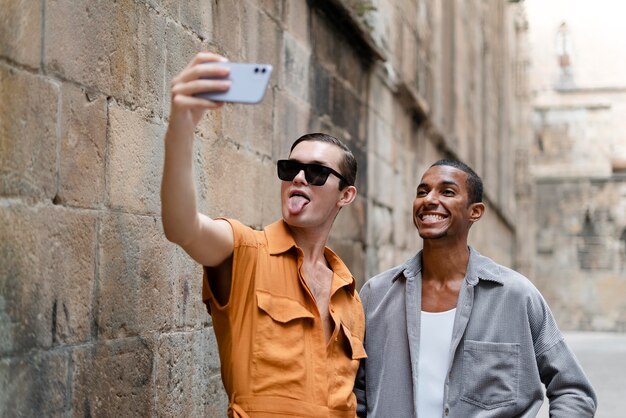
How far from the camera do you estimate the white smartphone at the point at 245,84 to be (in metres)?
2.12

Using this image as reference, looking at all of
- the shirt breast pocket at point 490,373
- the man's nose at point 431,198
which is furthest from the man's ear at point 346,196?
the shirt breast pocket at point 490,373

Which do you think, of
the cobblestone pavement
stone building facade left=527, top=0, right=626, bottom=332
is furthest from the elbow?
stone building facade left=527, top=0, right=626, bottom=332

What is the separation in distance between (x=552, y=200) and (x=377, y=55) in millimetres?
30076

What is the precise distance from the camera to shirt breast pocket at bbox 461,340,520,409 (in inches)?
112

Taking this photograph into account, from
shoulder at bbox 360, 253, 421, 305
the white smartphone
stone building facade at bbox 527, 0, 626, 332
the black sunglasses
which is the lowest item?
shoulder at bbox 360, 253, 421, 305

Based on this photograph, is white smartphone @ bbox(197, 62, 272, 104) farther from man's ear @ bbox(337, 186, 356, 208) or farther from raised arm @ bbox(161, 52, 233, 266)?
man's ear @ bbox(337, 186, 356, 208)

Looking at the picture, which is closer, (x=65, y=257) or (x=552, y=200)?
(x=65, y=257)

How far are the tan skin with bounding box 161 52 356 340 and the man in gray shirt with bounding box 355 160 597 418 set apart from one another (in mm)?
265

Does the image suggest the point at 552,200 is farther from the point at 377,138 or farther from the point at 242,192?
the point at 242,192

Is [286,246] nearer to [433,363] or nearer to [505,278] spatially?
[433,363]

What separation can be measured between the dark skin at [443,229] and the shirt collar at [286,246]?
0.89 feet

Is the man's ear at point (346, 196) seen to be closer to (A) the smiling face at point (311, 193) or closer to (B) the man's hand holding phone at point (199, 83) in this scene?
(A) the smiling face at point (311, 193)

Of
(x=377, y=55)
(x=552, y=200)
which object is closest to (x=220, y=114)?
(x=377, y=55)

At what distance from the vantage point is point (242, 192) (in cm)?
482
